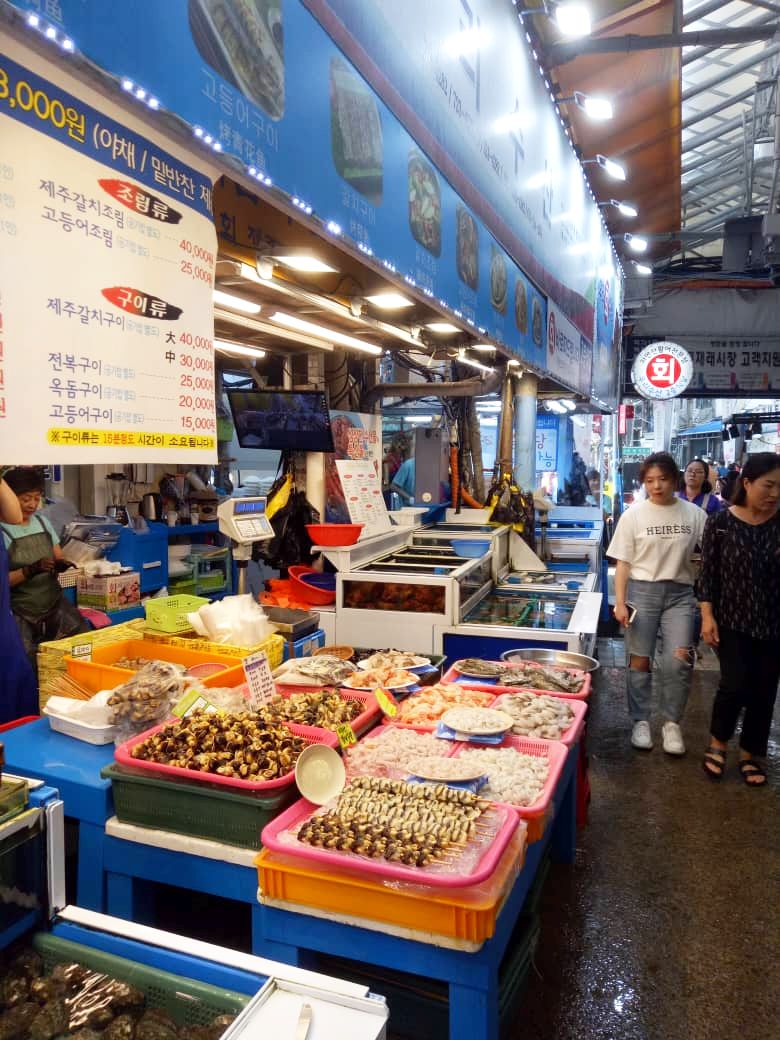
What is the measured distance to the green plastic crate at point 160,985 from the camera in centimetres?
154

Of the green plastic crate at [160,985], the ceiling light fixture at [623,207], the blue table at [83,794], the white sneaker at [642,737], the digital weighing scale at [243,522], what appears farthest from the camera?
the ceiling light fixture at [623,207]

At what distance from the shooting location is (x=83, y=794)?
7.74 feet

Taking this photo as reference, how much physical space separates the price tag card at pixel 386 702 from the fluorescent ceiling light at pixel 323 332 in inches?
95.5

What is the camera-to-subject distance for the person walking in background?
7.97 meters

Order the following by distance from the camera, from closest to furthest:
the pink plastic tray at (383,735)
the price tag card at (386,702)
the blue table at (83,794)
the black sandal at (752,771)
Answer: the blue table at (83,794) < the pink plastic tray at (383,735) < the price tag card at (386,702) < the black sandal at (752,771)

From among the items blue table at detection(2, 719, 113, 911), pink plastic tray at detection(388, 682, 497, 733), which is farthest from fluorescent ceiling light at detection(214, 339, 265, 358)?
blue table at detection(2, 719, 113, 911)

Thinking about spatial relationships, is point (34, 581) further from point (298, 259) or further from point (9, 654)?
point (298, 259)

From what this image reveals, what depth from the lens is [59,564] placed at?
495cm

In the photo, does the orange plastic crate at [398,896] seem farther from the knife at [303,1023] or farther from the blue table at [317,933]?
the knife at [303,1023]

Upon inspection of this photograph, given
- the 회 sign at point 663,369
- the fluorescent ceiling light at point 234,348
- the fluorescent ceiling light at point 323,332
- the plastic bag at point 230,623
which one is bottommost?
the plastic bag at point 230,623

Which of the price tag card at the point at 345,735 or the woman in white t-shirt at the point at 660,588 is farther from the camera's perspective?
the woman in white t-shirt at the point at 660,588

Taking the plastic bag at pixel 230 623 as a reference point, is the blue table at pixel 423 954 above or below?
below

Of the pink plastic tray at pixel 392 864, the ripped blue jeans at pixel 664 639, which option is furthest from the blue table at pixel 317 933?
the ripped blue jeans at pixel 664 639

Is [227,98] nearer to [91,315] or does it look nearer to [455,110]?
[91,315]
